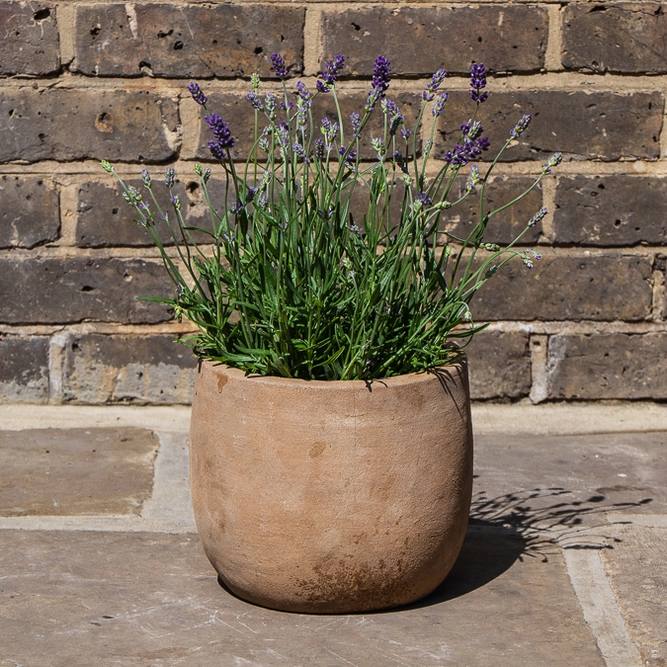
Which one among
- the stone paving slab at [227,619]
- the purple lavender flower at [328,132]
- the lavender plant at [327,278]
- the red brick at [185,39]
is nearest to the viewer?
the stone paving slab at [227,619]

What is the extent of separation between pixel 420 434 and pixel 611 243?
163 centimetres

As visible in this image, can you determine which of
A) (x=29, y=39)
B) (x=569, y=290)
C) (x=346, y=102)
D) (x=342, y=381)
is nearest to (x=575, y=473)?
(x=569, y=290)

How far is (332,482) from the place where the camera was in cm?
196

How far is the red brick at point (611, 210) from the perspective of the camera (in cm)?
333

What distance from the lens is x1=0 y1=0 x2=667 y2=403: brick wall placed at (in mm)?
3244

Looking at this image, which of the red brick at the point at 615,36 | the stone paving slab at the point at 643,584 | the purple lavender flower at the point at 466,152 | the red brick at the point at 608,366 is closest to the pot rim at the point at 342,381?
the purple lavender flower at the point at 466,152

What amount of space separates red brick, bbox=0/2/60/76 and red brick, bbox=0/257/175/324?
609 mm

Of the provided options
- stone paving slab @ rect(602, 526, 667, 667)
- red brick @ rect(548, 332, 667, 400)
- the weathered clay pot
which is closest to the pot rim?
the weathered clay pot

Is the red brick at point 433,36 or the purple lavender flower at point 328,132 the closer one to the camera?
the purple lavender flower at point 328,132

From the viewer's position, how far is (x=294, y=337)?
2.08 m

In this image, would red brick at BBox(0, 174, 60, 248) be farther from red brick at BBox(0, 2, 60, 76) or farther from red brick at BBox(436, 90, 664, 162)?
red brick at BBox(436, 90, 664, 162)

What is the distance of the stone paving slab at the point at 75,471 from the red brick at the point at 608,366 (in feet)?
4.42

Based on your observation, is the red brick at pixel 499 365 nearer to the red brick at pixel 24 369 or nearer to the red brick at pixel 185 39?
the red brick at pixel 185 39

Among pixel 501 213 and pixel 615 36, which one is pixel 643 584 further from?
pixel 615 36
